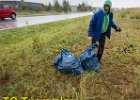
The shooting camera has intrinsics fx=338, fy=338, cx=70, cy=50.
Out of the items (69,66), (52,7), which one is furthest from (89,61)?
(52,7)

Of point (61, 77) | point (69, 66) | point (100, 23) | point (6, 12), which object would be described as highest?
point (100, 23)

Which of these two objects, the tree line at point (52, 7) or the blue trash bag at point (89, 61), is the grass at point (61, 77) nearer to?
the blue trash bag at point (89, 61)

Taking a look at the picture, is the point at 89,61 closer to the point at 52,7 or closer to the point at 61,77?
the point at 61,77

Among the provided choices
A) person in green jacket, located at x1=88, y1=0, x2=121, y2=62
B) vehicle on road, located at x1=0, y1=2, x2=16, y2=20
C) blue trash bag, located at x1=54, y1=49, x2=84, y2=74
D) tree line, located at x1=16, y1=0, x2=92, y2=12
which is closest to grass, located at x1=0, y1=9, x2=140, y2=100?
blue trash bag, located at x1=54, y1=49, x2=84, y2=74

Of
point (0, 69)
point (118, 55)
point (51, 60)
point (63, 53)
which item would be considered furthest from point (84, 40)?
point (0, 69)

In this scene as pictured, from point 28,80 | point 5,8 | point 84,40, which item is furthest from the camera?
point 5,8

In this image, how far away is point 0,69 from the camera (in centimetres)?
735

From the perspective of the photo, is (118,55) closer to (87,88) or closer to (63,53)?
(63,53)

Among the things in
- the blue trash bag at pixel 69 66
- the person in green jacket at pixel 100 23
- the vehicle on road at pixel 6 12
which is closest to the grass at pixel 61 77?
the blue trash bag at pixel 69 66

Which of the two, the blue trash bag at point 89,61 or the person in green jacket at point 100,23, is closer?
the blue trash bag at point 89,61

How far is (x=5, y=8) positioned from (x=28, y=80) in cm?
2328

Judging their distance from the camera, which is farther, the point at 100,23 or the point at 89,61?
the point at 100,23

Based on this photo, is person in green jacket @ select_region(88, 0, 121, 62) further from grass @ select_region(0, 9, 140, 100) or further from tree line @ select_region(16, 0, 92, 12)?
tree line @ select_region(16, 0, 92, 12)

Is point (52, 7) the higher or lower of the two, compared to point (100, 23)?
lower
